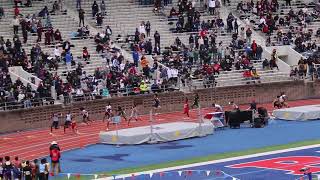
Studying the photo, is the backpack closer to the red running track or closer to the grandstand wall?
the red running track

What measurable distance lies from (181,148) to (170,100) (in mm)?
10778

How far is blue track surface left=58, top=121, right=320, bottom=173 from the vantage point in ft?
102

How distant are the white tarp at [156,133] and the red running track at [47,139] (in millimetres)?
1130

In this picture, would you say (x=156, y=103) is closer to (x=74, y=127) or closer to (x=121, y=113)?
(x=121, y=113)

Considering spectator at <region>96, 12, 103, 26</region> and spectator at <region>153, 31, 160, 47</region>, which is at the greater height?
spectator at <region>96, 12, 103, 26</region>

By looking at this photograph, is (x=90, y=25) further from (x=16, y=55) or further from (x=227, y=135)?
(x=227, y=135)

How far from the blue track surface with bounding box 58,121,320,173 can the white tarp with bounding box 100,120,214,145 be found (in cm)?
35

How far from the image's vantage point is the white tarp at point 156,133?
35062mm

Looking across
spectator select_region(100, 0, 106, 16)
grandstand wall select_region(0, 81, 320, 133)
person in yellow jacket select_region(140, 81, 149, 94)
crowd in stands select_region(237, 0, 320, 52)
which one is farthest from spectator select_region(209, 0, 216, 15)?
person in yellow jacket select_region(140, 81, 149, 94)

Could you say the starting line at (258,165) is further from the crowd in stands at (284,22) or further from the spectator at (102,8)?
the spectator at (102,8)

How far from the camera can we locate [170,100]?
4500 cm

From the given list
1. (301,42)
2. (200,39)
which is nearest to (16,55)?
(200,39)

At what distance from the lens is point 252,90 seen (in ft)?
157

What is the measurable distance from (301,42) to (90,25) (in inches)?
518
